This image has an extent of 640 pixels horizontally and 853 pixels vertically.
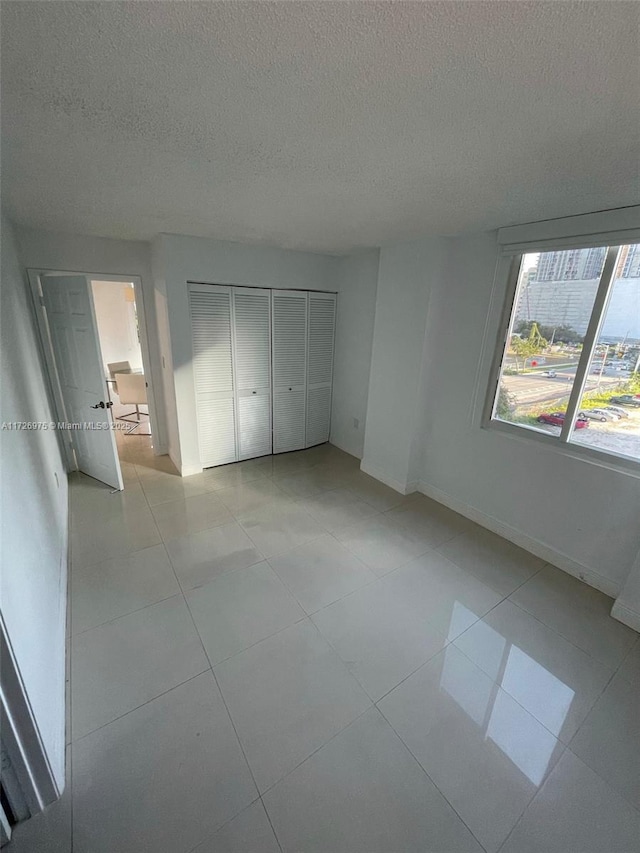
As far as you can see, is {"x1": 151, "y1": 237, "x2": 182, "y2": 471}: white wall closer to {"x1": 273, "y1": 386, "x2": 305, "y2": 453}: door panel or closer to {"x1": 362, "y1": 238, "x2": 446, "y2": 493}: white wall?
{"x1": 273, "y1": 386, "x2": 305, "y2": 453}: door panel

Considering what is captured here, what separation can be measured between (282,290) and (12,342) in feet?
7.85

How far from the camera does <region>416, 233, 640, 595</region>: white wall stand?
222 centimetres

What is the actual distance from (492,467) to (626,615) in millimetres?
1186

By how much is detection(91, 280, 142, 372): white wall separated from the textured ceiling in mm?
4565

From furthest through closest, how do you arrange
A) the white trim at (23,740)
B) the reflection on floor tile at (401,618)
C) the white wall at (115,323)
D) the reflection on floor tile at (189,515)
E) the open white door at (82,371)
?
the white wall at (115,323) < the open white door at (82,371) < the reflection on floor tile at (189,515) < the reflection on floor tile at (401,618) < the white trim at (23,740)

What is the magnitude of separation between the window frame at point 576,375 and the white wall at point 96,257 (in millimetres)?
3290

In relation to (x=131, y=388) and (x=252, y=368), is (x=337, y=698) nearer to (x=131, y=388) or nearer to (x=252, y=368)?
(x=252, y=368)

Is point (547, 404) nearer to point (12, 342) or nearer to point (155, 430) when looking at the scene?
point (12, 342)

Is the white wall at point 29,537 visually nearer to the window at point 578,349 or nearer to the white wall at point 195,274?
the white wall at point 195,274

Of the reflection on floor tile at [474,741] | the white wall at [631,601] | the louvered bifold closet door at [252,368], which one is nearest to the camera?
the reflection on floor tile at [474,741]

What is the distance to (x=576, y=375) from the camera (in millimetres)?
2289

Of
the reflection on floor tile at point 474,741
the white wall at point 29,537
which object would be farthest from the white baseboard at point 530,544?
the white wall at point 29,537

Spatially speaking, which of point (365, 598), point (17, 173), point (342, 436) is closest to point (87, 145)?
point (17, 173)

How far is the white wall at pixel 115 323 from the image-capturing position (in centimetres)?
600
